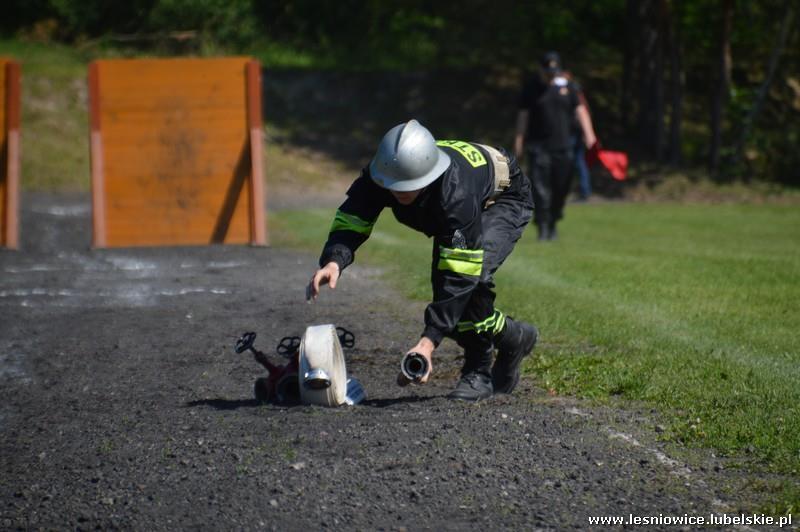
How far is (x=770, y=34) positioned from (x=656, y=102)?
4605mm

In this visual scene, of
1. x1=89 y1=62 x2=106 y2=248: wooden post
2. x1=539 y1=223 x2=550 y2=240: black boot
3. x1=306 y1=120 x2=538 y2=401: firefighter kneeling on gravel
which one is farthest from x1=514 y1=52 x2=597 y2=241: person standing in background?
x1=306 y1=120 x2=538 y2=401: firefighter kneeling on gravel

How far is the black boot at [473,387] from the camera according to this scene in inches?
261

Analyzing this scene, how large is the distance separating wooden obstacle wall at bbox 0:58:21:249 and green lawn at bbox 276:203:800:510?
331 centimetres

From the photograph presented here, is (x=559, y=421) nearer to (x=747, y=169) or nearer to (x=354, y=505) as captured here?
(x=354, y=505)

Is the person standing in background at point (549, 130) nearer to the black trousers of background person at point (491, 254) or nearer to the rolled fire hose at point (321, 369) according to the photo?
the black trousers of background person at point (491, 254)

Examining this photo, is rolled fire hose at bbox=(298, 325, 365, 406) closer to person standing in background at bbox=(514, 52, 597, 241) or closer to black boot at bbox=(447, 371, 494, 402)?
black boot at bbox=(447, 371, 494, 402)

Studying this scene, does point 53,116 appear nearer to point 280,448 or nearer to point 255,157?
point 255,157

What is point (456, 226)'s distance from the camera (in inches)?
235

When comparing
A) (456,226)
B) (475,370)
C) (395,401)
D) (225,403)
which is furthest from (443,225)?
(225,403)

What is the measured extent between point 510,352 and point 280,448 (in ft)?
5.82

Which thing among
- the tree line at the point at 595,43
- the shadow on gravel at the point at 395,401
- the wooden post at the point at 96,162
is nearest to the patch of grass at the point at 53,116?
the tree line at the point at 595,43

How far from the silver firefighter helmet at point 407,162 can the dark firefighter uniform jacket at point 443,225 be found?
0.47 ft

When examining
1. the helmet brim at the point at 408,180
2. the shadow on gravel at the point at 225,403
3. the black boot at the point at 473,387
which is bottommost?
the shadow on gravel at the point at 225,403

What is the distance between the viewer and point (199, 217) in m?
14.8
